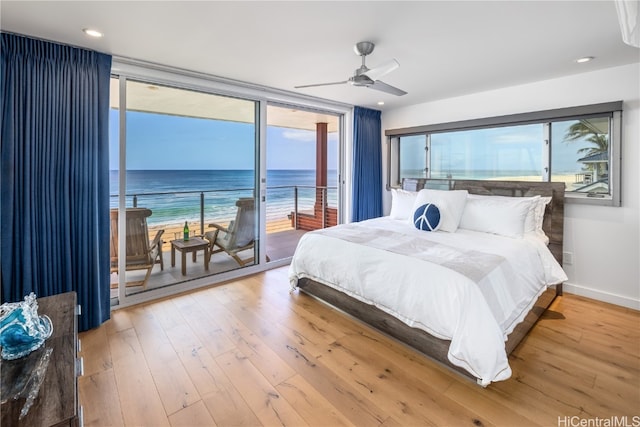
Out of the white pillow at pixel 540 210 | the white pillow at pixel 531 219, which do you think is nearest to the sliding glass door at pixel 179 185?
the white pillow at pixel 531 219

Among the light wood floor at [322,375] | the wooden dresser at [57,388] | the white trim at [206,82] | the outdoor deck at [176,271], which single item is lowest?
the light wood floor at [322,375]

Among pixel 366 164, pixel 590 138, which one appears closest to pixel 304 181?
pixel 366 164

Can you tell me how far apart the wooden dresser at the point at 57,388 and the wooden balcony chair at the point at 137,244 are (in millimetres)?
1620

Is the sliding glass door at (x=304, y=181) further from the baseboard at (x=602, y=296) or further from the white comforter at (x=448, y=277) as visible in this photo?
the baseboard at (x=602, y=296)

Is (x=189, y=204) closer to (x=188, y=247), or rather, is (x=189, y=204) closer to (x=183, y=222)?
(x=183, y=222)

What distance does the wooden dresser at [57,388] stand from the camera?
36.7 inches

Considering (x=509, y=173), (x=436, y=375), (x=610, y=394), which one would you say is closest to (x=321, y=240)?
(x=436, y=375)

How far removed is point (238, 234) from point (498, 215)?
2.95m

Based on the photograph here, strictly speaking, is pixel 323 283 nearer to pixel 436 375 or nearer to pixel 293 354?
pixel 293 354

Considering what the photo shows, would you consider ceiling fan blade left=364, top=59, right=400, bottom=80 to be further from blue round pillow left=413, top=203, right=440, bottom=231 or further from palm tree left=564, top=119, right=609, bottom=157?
palm tree left=564, top=119, right=609, bottom=157

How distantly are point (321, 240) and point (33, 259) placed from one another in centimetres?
230

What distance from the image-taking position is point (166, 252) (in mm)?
3500

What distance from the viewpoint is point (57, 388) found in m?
1.06

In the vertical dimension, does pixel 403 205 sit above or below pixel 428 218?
above
